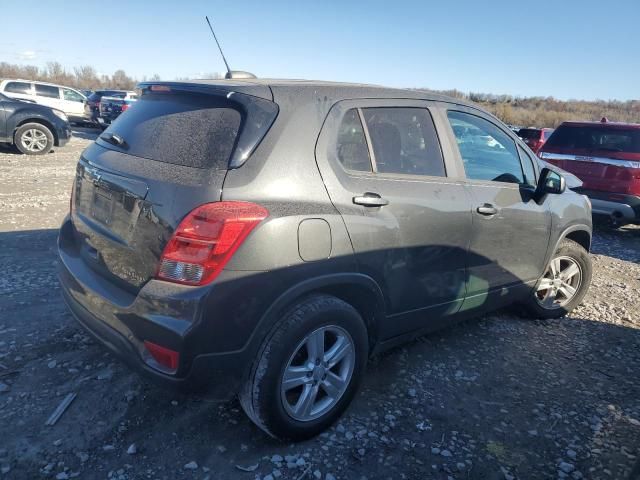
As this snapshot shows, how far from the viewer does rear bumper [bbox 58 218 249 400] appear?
211cm

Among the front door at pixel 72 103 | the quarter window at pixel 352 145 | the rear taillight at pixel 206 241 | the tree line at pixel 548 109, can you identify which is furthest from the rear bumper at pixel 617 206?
the tree line at pixel 548 109

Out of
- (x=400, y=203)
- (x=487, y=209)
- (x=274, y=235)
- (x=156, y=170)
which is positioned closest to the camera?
(x=274, y=235)

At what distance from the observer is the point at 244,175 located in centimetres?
220

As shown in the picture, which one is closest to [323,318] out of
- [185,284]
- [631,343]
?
[185,284]

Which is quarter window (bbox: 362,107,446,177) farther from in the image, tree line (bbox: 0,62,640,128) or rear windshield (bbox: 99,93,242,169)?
tree line (bbox: 0,62,640,128)

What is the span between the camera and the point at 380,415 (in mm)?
2861

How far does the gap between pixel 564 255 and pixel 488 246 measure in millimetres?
1346

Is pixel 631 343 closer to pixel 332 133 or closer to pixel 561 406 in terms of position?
pixel 561 406

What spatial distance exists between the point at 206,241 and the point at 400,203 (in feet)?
3.77

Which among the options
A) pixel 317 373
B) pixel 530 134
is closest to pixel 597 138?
pixel 317 373

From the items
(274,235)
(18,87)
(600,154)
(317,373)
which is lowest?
(317,373)

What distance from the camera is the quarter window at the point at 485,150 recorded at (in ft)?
10.8

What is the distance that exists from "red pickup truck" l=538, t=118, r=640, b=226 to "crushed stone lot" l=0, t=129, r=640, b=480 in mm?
3780

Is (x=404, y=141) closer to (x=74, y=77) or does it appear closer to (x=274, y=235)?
(x=274, y=235)
